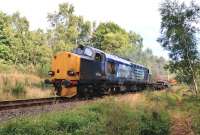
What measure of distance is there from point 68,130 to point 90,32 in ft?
243

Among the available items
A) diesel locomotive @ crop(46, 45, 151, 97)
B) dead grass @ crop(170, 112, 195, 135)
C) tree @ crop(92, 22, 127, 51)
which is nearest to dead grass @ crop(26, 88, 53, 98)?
diesel locomotive @ crop(46, 45, 151, 97)

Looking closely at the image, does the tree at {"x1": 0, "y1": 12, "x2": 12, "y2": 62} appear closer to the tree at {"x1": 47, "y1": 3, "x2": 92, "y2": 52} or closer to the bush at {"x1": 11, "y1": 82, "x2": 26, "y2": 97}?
the tree at {"x1": 47, "y1": 3, "x2": 92, "y2": 52}

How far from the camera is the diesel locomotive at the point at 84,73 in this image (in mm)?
24469

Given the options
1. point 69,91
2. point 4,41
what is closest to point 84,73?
point 69,91

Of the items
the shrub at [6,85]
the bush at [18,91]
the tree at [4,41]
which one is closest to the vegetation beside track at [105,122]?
the bush at [18,91]

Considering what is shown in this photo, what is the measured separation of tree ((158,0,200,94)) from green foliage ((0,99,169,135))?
18163mm

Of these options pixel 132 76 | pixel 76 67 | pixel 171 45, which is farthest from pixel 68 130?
pixel 171 45

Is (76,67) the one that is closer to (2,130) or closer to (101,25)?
(2,130)

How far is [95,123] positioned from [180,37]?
23461 millimetres

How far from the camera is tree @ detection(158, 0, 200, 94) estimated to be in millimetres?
37719

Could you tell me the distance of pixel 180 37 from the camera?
122ft

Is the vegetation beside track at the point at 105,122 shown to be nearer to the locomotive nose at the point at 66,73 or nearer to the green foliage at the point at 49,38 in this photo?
the locomotive nose at the point at 66,73

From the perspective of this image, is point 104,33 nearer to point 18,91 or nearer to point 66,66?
point 18,91

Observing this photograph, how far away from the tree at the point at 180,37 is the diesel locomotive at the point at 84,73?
958 cm
